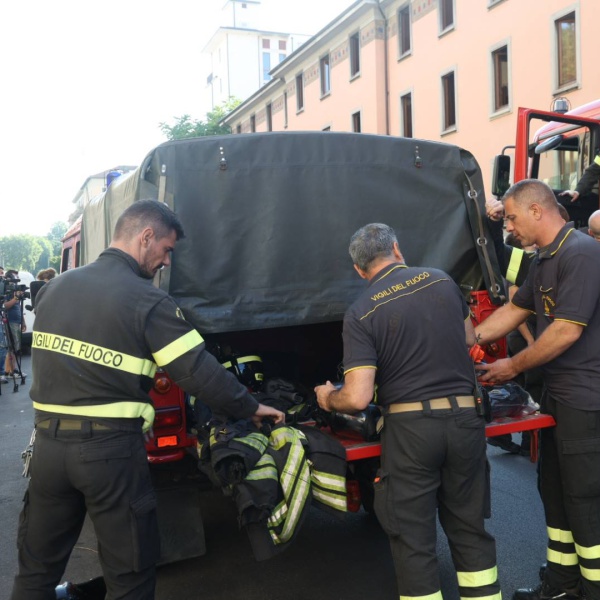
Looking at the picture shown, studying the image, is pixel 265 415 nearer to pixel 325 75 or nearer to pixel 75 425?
pixel 75 425

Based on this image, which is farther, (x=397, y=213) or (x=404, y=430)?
(x=397, y=213)

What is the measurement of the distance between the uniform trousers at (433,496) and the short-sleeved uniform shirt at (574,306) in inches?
22.4

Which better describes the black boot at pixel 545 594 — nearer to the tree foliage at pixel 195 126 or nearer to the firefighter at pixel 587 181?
the firefighter at pixel 587 181

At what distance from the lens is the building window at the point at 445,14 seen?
23.4 metres

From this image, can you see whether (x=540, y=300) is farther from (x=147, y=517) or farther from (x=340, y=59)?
(x=340, y=59)

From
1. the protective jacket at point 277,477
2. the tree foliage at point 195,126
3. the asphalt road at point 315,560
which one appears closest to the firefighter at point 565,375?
the asphalt road at point 315,560

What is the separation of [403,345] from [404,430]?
37 cm

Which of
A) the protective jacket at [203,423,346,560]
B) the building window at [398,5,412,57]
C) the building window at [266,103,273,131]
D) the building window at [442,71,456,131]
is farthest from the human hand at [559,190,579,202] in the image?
the building window at [266,103,273,131]

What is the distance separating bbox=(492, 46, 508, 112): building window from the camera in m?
21.0

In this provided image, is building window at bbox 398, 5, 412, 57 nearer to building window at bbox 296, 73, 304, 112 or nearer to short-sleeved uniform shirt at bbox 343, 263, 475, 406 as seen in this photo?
building window at bbox 296, 73, 304, 112

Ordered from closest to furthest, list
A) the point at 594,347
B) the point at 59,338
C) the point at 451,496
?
the point at 59,338 < the point at 451,496 < the point at 594,347

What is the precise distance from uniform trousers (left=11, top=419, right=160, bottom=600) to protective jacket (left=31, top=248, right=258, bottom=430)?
4.5 inches

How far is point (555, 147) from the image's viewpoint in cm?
651

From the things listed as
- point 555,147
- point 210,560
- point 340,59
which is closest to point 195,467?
point 210,560
